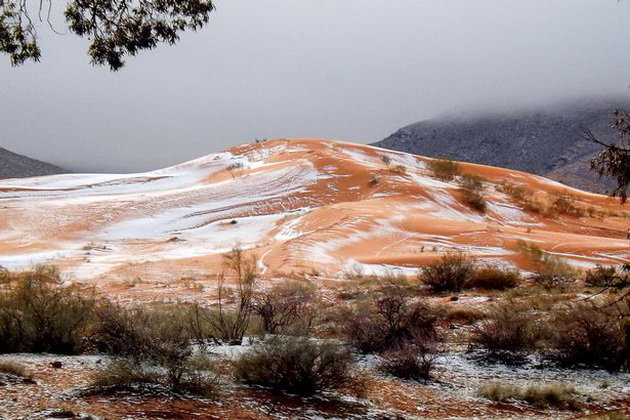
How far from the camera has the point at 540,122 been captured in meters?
118

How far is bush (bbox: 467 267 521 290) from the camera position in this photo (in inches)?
560

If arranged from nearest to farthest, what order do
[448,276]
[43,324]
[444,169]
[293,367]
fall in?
[293,367]
[43,324]
[448,276]
[444,169]

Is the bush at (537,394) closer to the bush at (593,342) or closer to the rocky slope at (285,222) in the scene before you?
the bush at (593,342)

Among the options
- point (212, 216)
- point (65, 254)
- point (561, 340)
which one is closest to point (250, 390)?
point (561, 340)

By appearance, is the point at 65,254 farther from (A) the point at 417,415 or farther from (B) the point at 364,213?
(A) the point at 417,415

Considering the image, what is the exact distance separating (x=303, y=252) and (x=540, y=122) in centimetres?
11152

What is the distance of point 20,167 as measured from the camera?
87625 mm

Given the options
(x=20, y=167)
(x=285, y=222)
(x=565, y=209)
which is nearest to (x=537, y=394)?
(x=285, y=222)

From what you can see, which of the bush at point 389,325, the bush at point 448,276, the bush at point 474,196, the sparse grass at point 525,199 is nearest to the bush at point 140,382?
the bush at point 389,325

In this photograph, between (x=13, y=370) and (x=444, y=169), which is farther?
(x=444, y=169)

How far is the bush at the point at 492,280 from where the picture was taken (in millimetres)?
14234

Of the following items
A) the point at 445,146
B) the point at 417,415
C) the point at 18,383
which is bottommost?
the point at 417,415

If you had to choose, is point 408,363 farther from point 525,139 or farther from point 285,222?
point 525,139

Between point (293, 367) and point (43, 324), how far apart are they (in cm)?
347
